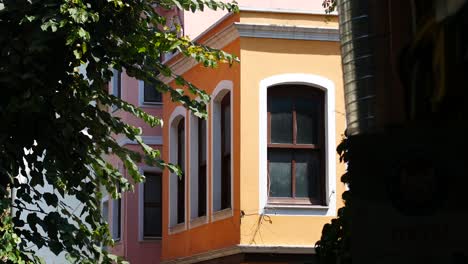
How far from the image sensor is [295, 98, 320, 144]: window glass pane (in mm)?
18094

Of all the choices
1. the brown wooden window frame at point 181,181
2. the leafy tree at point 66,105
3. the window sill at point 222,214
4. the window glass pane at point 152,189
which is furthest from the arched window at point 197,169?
the leafy tree at point 66,105

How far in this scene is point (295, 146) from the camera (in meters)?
18.0

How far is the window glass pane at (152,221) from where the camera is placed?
2498cm

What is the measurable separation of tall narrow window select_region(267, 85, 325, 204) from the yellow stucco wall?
363 millimetres

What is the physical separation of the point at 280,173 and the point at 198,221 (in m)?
2.62

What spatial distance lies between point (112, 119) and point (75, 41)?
4.01 ft

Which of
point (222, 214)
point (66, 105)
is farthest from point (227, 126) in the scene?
point (66, 105)

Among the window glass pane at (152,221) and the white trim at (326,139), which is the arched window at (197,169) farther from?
the window glass pane at (152,221)

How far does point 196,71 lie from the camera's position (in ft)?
67.6

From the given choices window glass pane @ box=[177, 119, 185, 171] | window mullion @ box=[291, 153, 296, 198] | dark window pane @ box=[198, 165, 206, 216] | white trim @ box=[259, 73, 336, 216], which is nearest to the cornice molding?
white trim @ box=[259, 73, 336, 216]

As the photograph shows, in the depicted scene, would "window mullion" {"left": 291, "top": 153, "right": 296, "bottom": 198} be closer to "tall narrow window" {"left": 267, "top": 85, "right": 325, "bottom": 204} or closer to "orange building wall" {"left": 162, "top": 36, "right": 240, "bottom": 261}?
"tall narrow window" {"left": 267, "top": 85, "right": 325, "bottom": 204}

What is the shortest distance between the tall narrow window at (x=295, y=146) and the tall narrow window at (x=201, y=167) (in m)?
2.40

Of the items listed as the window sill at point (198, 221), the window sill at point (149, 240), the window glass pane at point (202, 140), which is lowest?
the window sill at point (149, 240)

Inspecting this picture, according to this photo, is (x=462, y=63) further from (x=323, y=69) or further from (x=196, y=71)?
(x=196, y=71)
